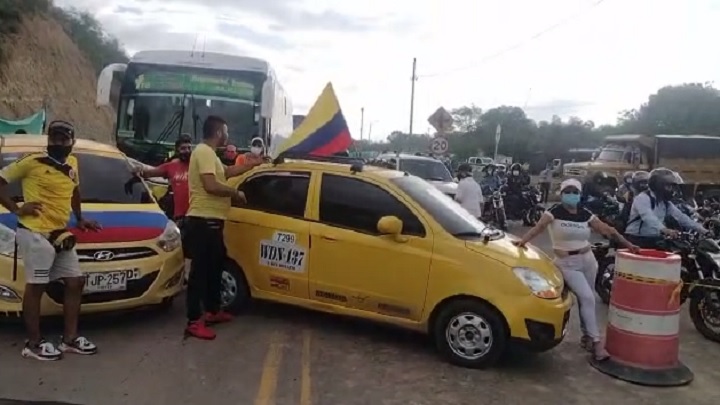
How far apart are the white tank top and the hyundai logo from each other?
12.7ft

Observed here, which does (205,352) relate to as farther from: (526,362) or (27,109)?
(27,109)

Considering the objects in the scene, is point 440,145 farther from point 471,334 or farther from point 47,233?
point 47,233

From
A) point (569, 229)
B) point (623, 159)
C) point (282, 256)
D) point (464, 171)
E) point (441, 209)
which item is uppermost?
point (623, 159)

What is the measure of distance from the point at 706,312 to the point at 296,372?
4.42 metres

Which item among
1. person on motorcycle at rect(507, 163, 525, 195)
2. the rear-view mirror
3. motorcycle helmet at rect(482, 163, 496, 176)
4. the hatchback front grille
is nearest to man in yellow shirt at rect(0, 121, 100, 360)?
the hatchback front grille

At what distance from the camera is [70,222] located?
620 centimetres

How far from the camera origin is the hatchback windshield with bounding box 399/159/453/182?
1714 cm

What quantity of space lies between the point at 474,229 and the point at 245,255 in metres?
2.22

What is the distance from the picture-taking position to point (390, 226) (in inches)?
248

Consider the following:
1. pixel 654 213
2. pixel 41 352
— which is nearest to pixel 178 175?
pixel 41 352

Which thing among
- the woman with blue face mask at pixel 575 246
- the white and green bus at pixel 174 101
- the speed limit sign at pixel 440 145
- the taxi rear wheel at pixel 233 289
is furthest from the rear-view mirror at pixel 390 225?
the speed limit sign at pixel 440 145

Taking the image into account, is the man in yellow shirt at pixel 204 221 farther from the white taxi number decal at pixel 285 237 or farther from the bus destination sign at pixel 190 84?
the bus destination sign at pixel 190 84

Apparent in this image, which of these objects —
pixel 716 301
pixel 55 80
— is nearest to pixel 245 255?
pixel 716 301

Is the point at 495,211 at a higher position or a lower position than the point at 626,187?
lower
